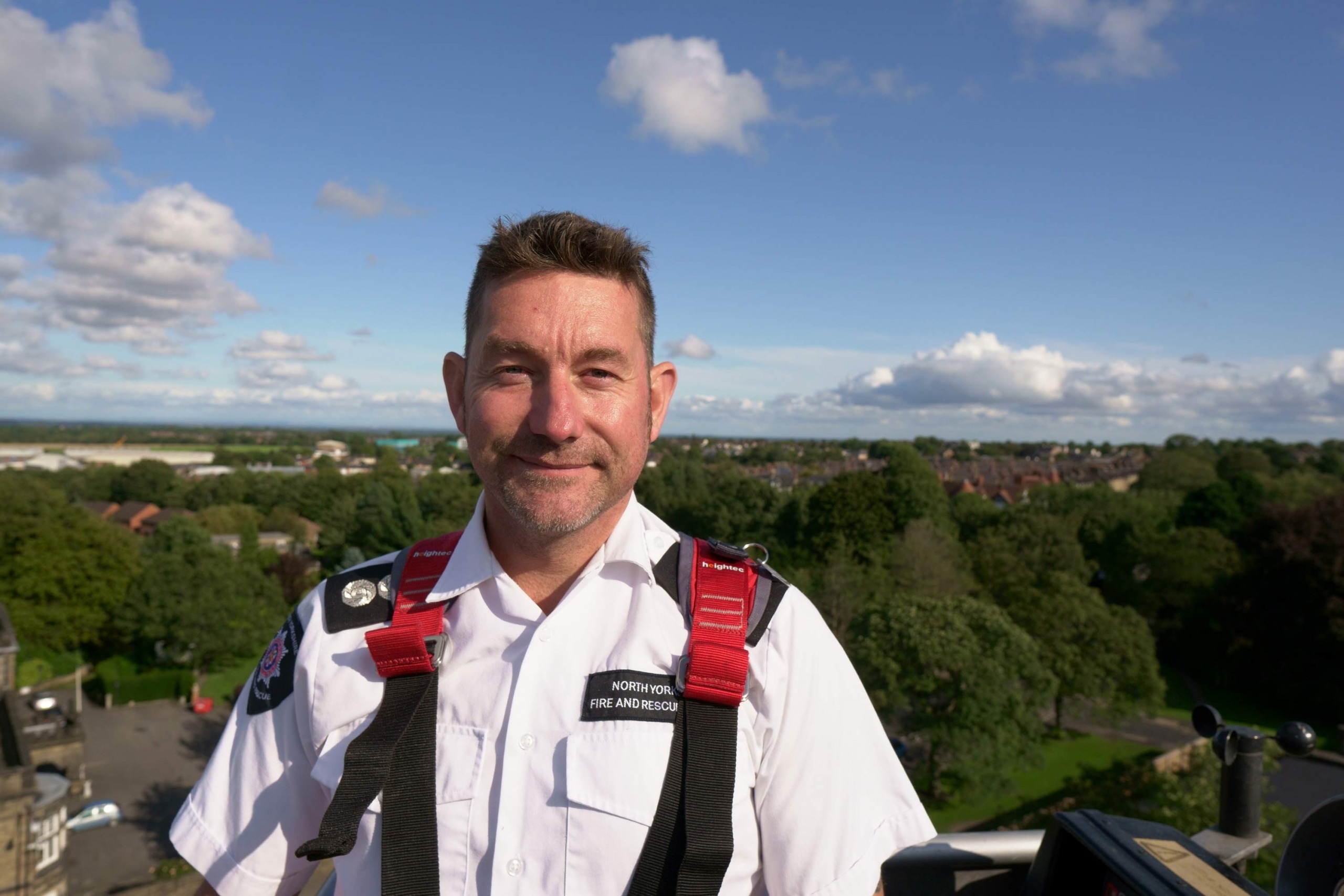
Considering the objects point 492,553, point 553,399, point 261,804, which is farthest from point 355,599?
point 553,399

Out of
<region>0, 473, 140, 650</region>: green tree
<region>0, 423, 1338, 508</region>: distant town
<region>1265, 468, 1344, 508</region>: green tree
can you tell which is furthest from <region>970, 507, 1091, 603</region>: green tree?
<region>0, 473, 140, 650</region>: green tree

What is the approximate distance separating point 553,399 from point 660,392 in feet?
1.47

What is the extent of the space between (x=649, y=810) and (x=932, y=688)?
1676cm

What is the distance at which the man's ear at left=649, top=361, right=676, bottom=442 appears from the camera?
→ 215 cm

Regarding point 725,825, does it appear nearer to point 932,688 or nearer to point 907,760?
point 932,688

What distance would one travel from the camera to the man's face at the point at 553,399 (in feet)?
6.06

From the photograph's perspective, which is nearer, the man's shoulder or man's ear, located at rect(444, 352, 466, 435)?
the man's shoulder

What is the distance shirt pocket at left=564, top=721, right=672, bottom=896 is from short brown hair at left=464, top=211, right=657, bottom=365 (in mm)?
987

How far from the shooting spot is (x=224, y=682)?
29.9 metres

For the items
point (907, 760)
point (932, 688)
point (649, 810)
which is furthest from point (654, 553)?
point (907, 760)

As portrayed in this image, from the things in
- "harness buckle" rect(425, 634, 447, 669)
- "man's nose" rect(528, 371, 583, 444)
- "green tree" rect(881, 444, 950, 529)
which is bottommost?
"green tree" rect(881, 444, 950, 529)

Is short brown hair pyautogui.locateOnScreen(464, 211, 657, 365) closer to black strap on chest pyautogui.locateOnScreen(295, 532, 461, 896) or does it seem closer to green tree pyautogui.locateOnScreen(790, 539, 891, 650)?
black strap on chest pyautogui.locateOnScreen(295, 532, 461, 896)

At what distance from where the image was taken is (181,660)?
96.3 feet

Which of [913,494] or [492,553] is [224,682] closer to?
[913,494]
